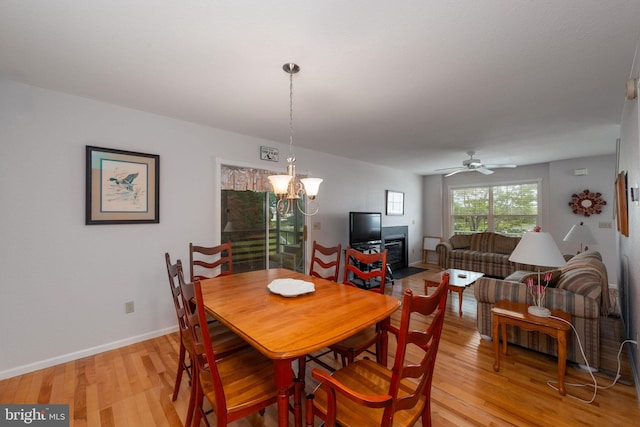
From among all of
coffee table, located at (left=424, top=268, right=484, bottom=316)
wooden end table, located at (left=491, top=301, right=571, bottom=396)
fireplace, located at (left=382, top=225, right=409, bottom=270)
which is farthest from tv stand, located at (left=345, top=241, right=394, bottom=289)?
wooden end table, located at (left=491, top=301, right=571, bottom=396)

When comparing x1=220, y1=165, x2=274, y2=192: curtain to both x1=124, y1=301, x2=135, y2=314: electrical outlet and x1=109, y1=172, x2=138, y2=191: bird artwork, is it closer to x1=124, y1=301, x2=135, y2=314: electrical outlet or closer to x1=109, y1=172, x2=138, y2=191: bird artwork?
x1=109, y1=172, x2=138, y2=191: bird artwork

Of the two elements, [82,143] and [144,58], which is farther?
[82,143]

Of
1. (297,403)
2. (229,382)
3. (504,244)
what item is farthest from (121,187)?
(504,244)

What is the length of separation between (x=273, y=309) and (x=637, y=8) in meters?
2.60

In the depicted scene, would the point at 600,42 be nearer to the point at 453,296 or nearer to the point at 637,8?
the point at 637,8

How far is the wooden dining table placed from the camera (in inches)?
46.4

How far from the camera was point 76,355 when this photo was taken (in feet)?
8.04

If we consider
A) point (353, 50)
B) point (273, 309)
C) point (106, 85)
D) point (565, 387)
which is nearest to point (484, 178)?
point (565, 387)

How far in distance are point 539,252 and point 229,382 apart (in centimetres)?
239

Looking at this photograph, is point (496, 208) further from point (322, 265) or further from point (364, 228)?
point (322, 265)

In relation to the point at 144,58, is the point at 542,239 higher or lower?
lower

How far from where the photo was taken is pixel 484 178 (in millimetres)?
6363

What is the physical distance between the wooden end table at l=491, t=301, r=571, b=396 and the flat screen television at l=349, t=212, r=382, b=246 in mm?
2559

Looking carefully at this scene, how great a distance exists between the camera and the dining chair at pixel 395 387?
100 centimetres
